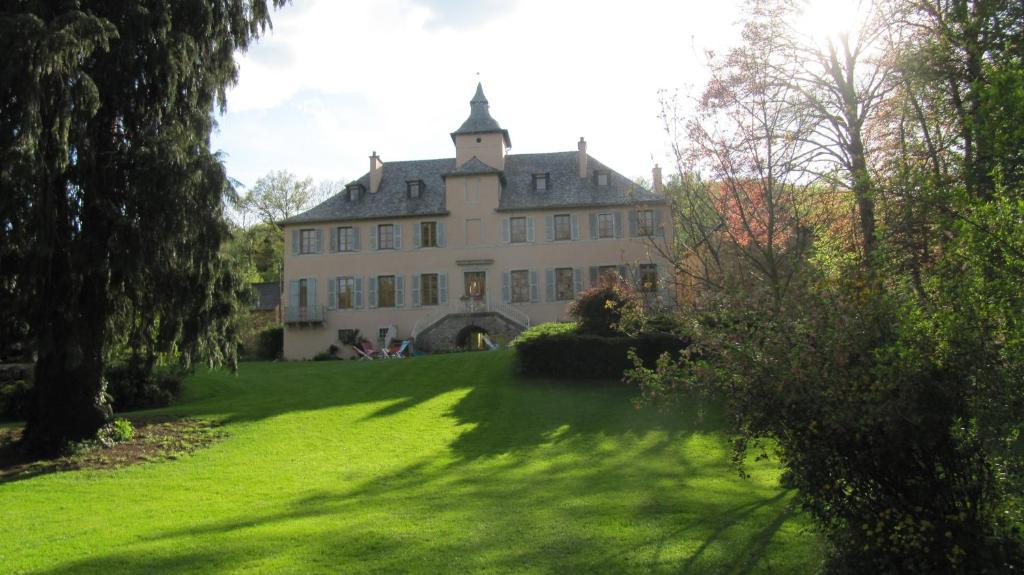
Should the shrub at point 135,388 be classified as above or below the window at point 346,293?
below

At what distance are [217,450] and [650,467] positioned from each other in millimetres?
6890

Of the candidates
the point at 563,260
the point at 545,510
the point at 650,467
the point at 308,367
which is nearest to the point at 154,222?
the point at 545,510

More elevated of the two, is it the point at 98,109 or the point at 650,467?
the point at 98,109

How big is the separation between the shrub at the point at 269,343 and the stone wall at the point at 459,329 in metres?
8.27

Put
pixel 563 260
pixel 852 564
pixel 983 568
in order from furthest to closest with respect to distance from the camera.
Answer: pixel 563 260 < pixel 852 564 < pixel 983 568

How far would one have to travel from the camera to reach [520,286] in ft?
107

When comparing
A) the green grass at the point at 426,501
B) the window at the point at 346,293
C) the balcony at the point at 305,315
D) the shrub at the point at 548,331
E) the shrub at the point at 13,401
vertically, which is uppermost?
the window at the point at 346,293

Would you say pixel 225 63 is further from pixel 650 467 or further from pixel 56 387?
pixel 650 467

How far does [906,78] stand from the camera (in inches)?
353

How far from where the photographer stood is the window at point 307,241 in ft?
112

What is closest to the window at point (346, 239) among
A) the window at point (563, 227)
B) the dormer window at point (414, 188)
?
the dormer window at point (414, 188)

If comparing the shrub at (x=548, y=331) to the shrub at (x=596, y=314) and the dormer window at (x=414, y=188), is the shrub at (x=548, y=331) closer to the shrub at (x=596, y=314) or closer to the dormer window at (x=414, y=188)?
the shrub at (x=596, y=314)

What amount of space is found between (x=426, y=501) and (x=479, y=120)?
2824cm

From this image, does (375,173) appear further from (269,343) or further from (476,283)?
(269,343)
